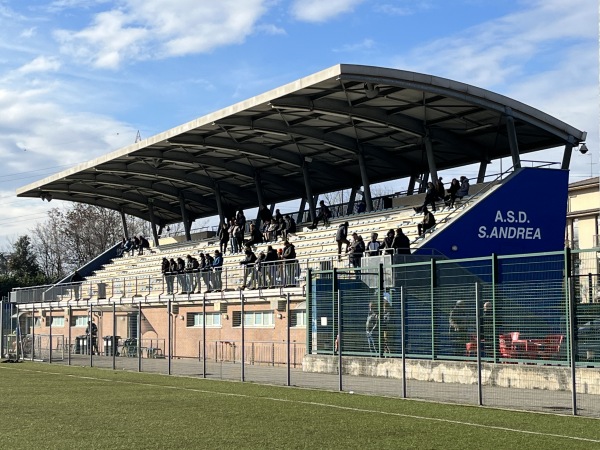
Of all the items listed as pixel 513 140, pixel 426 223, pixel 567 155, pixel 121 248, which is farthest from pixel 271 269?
pixel 121 248

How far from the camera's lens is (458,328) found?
21.5m

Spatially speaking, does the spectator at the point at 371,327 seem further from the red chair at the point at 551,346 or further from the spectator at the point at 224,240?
the spectator at the point at 224,240

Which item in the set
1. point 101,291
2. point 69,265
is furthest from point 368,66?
point 69,265

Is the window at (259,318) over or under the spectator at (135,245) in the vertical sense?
under

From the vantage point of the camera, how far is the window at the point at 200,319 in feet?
133

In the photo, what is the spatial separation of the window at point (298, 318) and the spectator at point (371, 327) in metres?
9.26

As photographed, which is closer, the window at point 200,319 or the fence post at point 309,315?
the fence post at point 309,315

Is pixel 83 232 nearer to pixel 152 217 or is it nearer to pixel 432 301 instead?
pixel 152 217

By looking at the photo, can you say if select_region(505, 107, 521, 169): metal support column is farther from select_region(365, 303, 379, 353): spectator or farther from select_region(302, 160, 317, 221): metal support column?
select_region(302, 160, 317, 221): metal support column

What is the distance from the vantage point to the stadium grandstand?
22469mm

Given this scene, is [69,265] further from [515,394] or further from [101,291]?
[515,394]

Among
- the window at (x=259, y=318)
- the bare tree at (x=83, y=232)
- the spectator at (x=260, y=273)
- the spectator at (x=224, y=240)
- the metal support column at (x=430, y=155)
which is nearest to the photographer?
the spectator at (x=260, y=273)

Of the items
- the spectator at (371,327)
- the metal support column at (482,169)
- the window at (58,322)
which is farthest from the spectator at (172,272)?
the spectator at (371,327)

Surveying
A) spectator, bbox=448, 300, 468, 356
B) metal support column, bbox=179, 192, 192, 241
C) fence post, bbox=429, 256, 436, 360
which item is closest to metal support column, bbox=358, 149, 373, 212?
metal support column, bbox=179, 192, 192, 241
